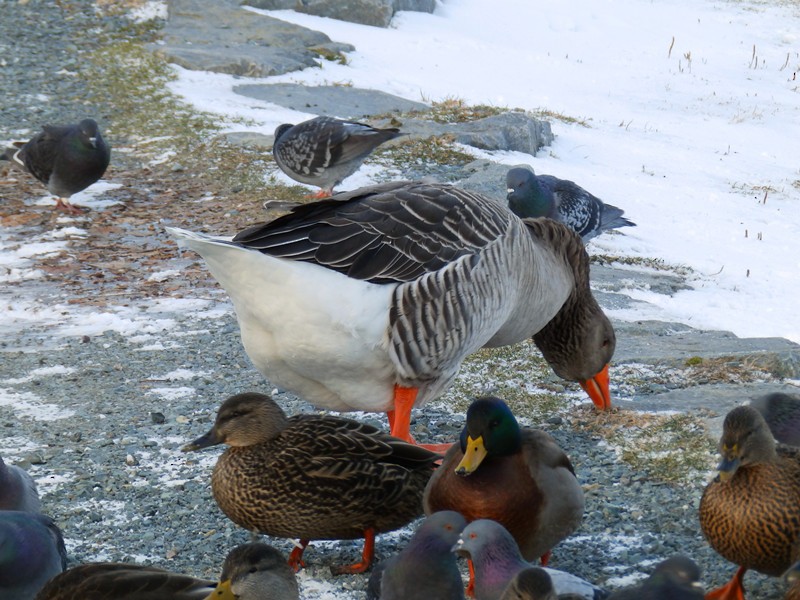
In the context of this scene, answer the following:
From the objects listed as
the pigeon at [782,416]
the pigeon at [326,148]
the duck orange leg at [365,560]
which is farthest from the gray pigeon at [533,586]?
the pigeon at [326,148]

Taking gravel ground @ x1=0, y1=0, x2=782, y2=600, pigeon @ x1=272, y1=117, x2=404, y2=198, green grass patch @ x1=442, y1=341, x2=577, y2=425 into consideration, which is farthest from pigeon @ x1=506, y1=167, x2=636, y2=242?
gravel ground @ x1=0, y1=0, x2=782, y2=600

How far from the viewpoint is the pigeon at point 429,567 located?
3.81 m

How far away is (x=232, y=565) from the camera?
152 inches

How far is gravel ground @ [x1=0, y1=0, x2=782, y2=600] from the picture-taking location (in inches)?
195

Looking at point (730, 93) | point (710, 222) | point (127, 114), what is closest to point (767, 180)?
point (710, 222)

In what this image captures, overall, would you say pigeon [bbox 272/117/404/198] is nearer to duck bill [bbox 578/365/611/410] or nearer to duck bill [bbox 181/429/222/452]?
duck bill [bbox 578/365/611/410]

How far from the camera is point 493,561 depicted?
3.89 meters

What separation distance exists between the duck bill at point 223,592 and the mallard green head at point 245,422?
112 cm

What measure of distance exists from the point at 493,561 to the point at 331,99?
39.5 ft

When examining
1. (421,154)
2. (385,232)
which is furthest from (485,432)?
(421,154)

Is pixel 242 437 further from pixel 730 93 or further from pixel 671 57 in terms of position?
pixel 671 57

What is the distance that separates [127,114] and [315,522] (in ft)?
35.6

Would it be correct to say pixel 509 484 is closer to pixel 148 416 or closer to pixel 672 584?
pixel 672 584

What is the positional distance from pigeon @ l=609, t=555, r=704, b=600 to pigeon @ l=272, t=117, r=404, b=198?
7.57 meters
